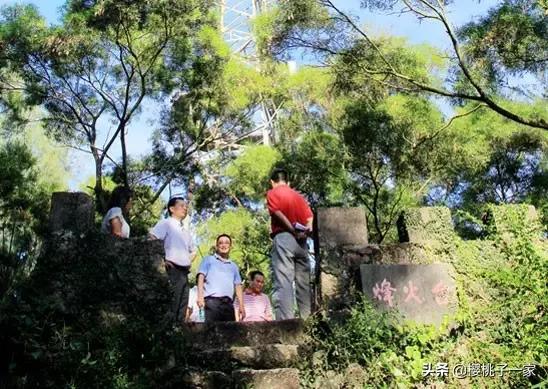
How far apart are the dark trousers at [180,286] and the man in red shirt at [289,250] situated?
0.63m

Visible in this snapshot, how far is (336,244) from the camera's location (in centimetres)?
458

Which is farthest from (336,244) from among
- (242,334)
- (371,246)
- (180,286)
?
(180,286)

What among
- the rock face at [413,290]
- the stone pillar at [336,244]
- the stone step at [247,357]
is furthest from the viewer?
the stone pillar at [336,244]

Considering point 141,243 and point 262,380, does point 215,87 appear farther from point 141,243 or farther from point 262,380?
point 262,380

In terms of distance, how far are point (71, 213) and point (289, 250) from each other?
147 centimetres

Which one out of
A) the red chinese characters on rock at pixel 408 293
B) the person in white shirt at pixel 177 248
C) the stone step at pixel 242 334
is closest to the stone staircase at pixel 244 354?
the stone step at pixel 242 334

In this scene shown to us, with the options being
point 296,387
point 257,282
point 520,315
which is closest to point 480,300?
point 520,315

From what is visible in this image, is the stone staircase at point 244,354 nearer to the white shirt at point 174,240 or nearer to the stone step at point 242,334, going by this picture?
the stone step at point 242,334

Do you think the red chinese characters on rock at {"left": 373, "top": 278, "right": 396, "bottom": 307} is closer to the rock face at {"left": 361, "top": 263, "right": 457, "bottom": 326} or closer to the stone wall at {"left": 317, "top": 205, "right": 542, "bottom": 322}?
the rock face at {"left": 361, "top": 263, "right": 457, "bottom": 326}

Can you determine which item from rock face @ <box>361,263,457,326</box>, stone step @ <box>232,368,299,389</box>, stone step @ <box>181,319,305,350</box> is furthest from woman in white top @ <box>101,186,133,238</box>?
rock face @ <box>361,263,457,326</box>

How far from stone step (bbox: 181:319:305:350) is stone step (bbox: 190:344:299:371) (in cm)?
19

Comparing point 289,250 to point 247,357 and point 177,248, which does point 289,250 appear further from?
point 247,357

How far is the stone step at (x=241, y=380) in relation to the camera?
3420 millimetres

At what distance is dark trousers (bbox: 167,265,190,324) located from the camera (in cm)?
452
